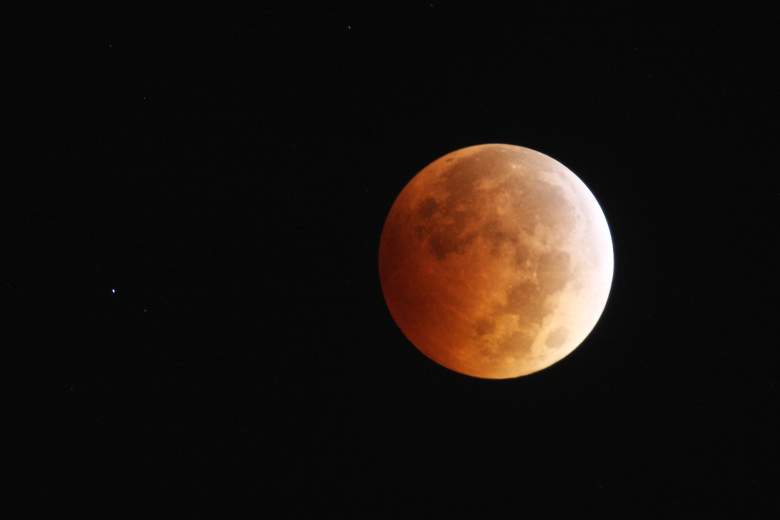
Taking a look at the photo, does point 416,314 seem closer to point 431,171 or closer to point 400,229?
point 400,229

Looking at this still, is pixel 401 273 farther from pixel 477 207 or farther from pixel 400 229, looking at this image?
pixel 477 207

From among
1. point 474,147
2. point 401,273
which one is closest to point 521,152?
point 474,147

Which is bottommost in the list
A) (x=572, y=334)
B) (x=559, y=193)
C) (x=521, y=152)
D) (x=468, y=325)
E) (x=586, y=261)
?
(x=468, y=325)

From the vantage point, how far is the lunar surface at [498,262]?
4555 millimetres

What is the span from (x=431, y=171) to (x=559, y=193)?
1046 millimetres

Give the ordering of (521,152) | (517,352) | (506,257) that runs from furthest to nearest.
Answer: (521,152) → (517,352) → (506,257)

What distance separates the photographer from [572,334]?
4949 mm

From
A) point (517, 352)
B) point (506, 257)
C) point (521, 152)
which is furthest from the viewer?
point (521, 152)

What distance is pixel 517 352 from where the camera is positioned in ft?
15.9

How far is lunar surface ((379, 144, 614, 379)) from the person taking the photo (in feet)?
14.9

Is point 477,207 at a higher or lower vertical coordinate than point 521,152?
lower

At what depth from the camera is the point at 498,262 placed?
14.8 ft

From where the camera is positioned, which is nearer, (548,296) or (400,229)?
(548,296)

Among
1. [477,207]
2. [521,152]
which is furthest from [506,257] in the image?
[521,152]
